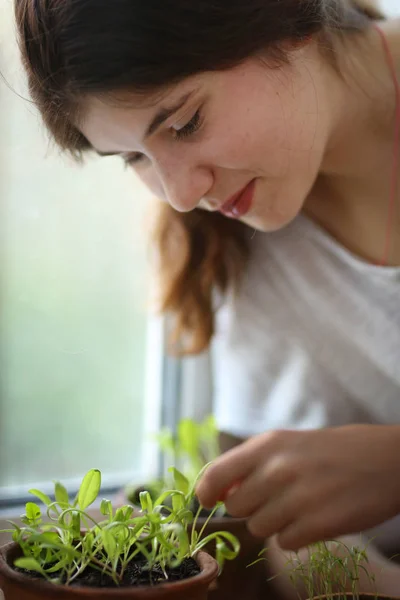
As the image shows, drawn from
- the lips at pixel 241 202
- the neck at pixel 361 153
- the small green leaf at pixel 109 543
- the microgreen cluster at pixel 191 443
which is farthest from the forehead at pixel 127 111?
the microgreen cluster at pixel 191 443

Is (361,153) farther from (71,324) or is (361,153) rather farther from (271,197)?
(71,324)

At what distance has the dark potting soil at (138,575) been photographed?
0.51m

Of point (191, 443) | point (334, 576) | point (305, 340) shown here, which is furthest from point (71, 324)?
point (334, 576)

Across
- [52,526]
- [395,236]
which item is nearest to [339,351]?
A: [395,236]

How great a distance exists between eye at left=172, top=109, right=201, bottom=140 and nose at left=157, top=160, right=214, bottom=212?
0.03m

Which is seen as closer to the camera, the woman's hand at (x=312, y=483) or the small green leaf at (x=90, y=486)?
the small green leaf at (x=90, y=486)

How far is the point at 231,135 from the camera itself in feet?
2.32

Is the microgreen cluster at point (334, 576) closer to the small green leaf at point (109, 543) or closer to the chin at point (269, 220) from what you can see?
the small green leaf at point (109, 543)

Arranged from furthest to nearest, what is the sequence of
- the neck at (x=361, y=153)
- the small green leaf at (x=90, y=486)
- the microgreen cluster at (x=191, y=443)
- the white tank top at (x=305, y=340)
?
the microgreen cluster at (x=191, y=443) → the white tank top at (x=305, y=340) → the neck at (x=361, y=153) → the small green leaf at (x=90, y=486)

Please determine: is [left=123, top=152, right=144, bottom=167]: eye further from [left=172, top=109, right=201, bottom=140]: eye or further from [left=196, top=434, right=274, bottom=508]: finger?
[left=196, top=434, right=274, bottom=508]: finger

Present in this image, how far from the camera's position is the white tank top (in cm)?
106

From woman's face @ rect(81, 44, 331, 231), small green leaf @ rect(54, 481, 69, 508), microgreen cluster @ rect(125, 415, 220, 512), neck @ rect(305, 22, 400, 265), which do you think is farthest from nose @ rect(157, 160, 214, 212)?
microgreen cluster @ rect(125, 415, 220, 512)

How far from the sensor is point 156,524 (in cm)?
54

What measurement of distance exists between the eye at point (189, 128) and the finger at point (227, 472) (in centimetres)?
32
